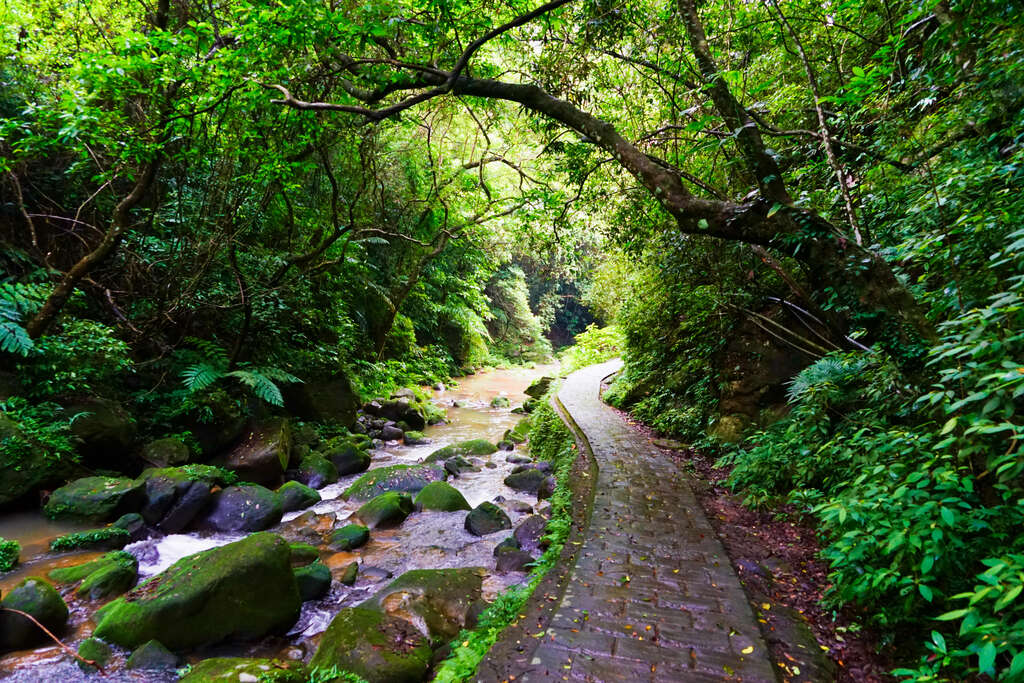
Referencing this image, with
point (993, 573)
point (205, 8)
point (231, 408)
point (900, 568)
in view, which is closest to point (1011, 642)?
point (993, 573)

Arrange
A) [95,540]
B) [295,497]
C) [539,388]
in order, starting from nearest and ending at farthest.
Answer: [95,540], [295,497], [539,388]

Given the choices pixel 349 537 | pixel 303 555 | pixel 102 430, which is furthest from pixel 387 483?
pixel 102 430

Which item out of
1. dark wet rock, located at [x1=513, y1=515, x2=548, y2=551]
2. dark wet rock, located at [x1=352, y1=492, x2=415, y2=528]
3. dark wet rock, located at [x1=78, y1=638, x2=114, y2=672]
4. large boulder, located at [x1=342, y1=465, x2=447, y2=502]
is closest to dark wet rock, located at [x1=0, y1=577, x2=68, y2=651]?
dark wet rock, located at [x1=78, y1=638, x2=114, y2=672]

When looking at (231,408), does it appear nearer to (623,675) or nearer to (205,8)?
(205,8)

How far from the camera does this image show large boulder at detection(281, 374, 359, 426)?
9273mm

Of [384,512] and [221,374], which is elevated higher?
[221,374]

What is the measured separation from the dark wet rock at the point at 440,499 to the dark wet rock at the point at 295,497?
1.58 metres

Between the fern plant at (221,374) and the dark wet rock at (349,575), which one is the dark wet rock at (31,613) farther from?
the fern plant at (221,374)

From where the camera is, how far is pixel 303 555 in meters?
4.96

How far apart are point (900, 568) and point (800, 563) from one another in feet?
4.25

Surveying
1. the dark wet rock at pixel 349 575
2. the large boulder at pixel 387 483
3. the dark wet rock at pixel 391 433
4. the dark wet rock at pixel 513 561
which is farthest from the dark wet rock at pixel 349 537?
the dark wet rock at pixel 391 433

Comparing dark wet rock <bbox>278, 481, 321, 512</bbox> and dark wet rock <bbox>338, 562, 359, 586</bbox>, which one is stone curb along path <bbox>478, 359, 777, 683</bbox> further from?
dark wet rock <bbox>278, 481, 321, 512</bbox>

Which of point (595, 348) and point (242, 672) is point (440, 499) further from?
point (595, 348)

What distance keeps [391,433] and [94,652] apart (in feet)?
24.7
